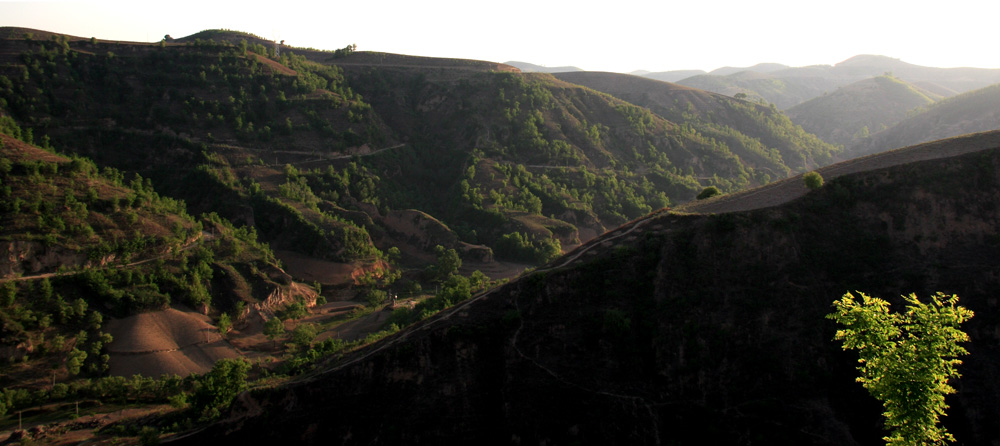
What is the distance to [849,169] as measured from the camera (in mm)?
42156

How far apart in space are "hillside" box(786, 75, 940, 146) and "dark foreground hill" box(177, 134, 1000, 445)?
404 ft

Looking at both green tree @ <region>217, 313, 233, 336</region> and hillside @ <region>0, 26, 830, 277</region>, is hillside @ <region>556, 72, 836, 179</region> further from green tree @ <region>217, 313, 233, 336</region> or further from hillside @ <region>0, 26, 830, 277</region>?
green tree @ <region>217, 313, 233, 336</region>

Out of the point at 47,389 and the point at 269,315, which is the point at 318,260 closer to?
the point at 269,315

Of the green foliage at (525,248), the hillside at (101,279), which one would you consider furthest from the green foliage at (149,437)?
the green foliage at (525,248)

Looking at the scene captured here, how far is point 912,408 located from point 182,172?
8032cm

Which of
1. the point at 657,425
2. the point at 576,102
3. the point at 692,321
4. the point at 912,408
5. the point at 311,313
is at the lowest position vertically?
the point at 311,313

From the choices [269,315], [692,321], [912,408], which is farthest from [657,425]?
[269,315]

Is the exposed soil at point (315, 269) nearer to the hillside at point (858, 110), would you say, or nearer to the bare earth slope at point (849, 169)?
the bare earth slope at point (849, 169)

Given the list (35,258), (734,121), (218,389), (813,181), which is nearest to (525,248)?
(813,181)

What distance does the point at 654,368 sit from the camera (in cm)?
3325

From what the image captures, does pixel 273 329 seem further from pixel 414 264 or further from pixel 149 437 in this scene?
pixel 414 264

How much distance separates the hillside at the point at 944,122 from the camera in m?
117

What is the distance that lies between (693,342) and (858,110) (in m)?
156

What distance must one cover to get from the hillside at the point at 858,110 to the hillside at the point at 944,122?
9.84m
